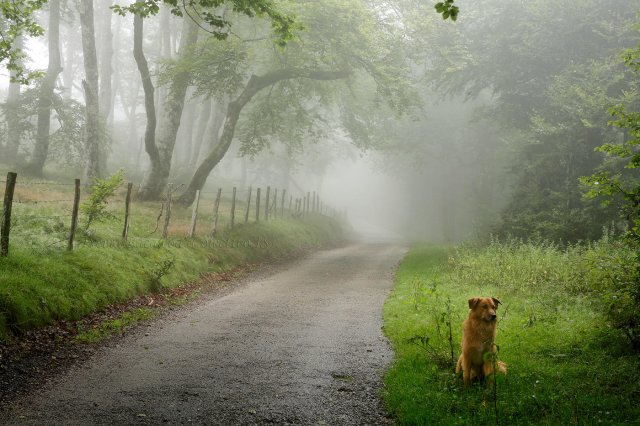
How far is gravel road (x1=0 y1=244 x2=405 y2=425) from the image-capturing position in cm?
519

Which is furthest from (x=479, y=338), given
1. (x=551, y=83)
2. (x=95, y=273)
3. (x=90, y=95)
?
(x=90, y=95)

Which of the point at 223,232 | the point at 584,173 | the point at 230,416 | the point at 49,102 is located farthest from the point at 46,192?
the point at 584,173

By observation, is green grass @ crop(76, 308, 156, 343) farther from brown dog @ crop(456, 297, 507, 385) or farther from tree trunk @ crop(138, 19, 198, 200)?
tree trunk @ crop(138, 19, 198, 200)

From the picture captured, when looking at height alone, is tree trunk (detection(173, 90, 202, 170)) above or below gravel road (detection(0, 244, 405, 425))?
above

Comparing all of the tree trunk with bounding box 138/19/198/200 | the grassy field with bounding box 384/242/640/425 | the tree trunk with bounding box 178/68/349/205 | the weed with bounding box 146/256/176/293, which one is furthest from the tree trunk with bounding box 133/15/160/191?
the grassy field with bounding box 384/242/640/425

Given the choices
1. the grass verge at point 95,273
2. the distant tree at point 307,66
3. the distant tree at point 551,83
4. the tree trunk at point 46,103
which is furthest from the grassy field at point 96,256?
the distant tree at point 551,83

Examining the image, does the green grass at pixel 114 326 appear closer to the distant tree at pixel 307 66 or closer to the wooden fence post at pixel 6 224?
the wooden fence post at pixel 6 224

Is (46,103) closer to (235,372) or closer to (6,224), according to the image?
(6,224)

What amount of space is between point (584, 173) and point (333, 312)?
1538 centimetres

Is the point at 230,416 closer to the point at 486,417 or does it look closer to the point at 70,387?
the point at 70,387

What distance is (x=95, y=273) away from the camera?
970 centimetres

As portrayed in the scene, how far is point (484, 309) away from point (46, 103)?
83.6 feet

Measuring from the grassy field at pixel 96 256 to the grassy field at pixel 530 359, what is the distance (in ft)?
18.4

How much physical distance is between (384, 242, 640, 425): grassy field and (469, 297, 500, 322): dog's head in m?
0.82
